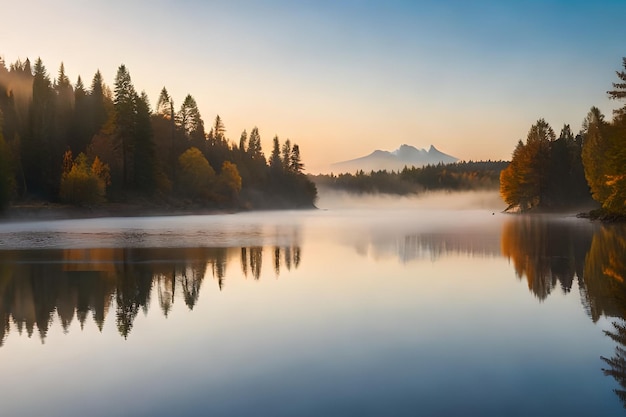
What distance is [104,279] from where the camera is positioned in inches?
779

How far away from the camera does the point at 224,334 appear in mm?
12117

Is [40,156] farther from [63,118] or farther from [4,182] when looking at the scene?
[4,182]

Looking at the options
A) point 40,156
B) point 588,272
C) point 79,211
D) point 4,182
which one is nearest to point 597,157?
point 588,272

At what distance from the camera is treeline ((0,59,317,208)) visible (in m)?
87.8

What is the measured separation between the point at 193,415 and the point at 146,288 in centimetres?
1120

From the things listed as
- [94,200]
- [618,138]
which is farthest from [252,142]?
[618,138]

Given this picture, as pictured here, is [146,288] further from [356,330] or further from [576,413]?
[576,413]

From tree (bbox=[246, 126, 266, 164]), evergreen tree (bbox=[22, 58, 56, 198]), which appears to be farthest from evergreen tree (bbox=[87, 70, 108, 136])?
tree (bbox=[246, 126, 266, 164])

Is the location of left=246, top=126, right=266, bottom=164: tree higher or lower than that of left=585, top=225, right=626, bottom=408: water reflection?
higher

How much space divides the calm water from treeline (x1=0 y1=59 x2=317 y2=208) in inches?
2459

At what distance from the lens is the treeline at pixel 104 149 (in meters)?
87.8

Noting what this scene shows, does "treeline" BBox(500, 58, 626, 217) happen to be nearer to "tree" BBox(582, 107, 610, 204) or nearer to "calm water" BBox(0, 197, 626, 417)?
"tree" BBox(582, 107, 610, 204)

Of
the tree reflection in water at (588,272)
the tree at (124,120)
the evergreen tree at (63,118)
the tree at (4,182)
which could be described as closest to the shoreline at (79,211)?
the tree at (4,182)

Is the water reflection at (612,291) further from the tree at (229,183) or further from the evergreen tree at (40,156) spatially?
the tree at (229,183)
